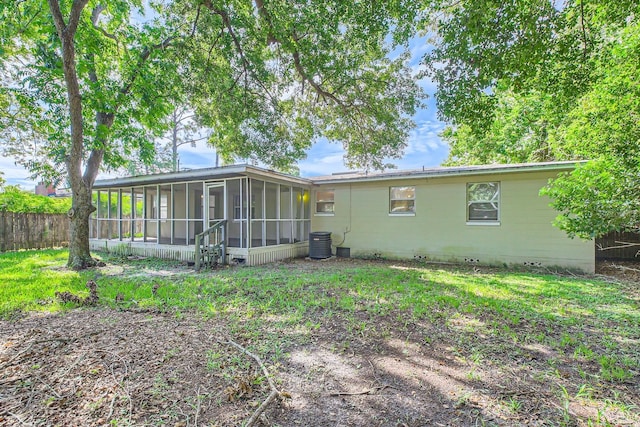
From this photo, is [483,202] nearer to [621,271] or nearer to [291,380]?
[621,271]

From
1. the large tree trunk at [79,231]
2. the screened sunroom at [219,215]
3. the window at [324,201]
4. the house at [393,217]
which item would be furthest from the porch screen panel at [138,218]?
the window at [324,201]

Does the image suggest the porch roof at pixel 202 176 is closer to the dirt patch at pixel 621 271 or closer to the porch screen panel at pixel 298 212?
the porch screen panel at pixel 298 212

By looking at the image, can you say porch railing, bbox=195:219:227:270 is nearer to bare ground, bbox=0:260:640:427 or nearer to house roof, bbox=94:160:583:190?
house roof, bbox=94:160:583:190

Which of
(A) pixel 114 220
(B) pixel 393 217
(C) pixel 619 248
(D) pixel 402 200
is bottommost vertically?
(C) pixel 619 248

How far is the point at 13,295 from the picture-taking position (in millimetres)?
5016

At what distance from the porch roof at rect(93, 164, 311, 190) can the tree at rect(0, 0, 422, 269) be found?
0.80 m

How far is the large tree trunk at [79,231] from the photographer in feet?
26.0

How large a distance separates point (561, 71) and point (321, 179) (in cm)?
744

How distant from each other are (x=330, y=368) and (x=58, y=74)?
31.2ft

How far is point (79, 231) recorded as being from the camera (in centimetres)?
803

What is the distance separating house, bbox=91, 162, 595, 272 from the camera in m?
8.20

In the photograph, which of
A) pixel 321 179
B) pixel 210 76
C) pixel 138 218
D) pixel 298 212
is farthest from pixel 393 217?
pixel 138 218

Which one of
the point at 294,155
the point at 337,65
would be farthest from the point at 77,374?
the point at 294,155

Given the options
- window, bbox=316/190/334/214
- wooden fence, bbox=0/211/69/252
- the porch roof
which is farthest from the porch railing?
wooden fence, bbox=0/211/69/252
